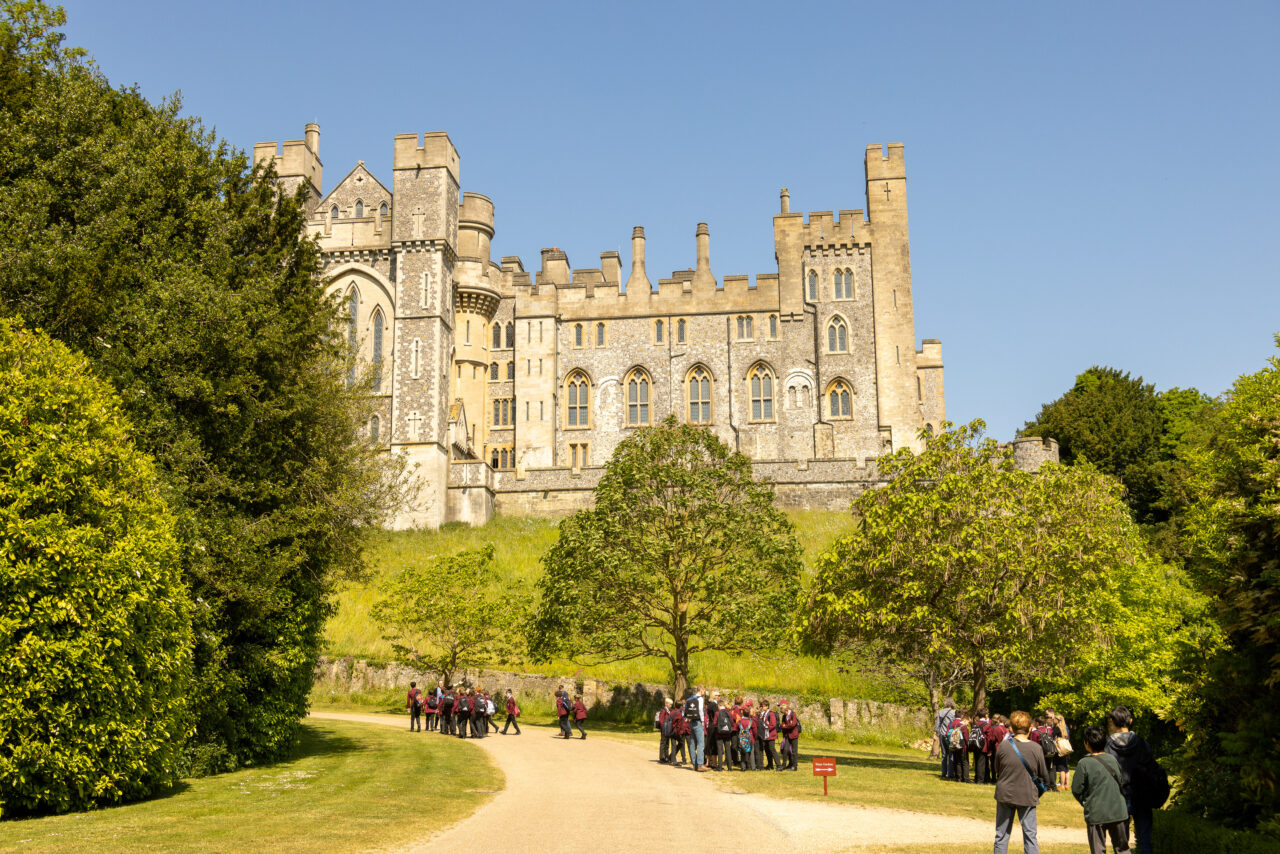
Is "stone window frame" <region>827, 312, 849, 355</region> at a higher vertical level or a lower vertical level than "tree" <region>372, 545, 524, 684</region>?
higher

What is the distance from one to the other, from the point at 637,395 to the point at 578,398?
3.32 metres

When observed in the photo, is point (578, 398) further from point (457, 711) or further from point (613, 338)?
point (457, 711)

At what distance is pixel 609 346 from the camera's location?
196 ft

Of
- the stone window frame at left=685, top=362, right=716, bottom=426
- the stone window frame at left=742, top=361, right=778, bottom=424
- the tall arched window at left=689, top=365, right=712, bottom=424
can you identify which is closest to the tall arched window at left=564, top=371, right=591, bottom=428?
the stone window frame at left=685, top=362, right=716, bottom=426

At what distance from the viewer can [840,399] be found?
5706cm

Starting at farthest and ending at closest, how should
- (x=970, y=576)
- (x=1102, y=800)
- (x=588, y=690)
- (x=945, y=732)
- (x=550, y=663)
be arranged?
(x=588, y=690) < (x=550, y=663) < (x=970, y=576) < (x=945, y=732) < (x=1102, y=800)

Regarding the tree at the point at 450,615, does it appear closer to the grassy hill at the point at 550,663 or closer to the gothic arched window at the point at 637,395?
the grassy hill at the point at 550,663

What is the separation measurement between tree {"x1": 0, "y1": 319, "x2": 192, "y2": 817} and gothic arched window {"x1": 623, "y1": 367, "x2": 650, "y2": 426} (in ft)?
142

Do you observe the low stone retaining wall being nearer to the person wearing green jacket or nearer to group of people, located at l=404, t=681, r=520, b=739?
group of people, located at l=404, t=681, r=520, b=739

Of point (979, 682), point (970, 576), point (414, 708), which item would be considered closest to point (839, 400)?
point (970, 576)

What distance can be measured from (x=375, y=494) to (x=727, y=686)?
1199 centimetres

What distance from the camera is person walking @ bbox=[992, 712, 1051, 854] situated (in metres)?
10.6

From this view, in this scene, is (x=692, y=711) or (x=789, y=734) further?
(x=692, y=711)

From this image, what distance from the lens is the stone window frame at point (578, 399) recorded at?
5925 centimetres
